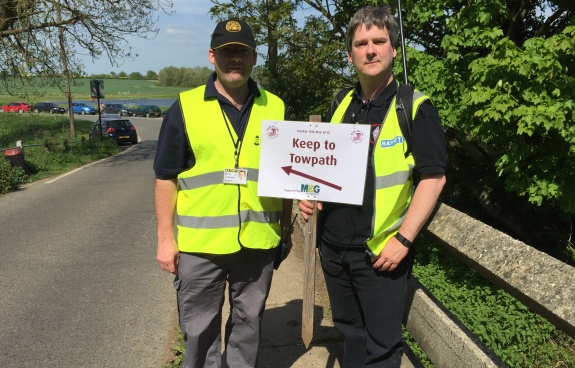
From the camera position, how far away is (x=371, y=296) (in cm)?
238

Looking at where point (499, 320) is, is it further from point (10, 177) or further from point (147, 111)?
point (147, 111)

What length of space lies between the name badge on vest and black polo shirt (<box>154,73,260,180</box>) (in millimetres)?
189

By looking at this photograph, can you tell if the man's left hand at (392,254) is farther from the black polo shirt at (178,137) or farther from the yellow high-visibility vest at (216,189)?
the black polo shirt at (178,137)

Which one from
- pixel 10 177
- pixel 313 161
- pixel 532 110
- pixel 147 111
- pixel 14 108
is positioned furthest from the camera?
pixel 147 111

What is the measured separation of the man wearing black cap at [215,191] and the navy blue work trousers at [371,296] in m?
0.47

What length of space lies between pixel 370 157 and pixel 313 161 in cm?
31

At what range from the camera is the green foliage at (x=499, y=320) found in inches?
206

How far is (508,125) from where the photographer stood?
17.6ft

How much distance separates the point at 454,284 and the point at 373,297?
15.5 feet

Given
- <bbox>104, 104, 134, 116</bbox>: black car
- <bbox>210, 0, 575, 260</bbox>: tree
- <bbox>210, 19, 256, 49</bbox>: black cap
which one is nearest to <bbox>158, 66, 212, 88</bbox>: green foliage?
<bbox>104, 104, 134, 116</bbox>: black car

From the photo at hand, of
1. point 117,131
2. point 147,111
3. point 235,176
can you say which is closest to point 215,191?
point 235,176

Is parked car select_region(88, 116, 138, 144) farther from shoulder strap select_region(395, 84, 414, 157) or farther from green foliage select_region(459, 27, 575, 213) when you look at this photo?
shoulder strap select_region(395, 84, 414, 157)

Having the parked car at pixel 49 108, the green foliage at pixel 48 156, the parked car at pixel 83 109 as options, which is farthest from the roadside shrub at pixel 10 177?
the parked car at pixel 83 109

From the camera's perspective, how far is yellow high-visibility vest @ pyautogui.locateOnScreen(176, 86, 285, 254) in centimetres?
265
